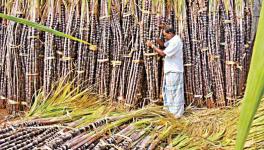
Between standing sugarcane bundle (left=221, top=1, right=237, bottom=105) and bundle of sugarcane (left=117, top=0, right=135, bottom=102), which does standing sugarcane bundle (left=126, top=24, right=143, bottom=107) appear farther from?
standing sugarcane bundle (left=221, top=1, right=237, bottom=105)

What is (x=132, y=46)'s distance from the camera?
640 cm

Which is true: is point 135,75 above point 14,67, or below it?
below

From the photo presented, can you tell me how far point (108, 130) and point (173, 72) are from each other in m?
2.54

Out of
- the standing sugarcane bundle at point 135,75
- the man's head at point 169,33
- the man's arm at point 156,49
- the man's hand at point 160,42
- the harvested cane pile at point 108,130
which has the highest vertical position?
the man's head at point 169,33

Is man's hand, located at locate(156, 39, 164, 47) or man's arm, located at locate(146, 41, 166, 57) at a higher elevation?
man's hand, located at locate(156, 39, 164, 47)

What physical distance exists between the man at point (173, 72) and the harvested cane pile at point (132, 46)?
9.5 inches

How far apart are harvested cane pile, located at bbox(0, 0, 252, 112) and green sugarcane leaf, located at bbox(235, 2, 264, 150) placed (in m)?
6.10

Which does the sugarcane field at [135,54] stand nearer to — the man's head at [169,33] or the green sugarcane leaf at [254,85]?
the man's head at [169,33]

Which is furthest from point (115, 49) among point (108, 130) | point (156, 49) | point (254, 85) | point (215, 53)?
point (254, 85)

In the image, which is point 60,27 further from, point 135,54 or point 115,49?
point 135,54

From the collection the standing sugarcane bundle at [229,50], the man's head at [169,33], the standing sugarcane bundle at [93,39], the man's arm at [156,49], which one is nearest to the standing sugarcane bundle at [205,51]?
the standing sugarcane bundle at [229,50]

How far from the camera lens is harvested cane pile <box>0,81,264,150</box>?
3455 millimetres

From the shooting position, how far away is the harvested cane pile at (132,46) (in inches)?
251

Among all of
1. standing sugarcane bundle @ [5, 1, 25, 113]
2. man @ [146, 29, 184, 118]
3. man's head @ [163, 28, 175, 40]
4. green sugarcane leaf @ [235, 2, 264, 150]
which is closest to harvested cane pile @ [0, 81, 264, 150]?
man @ [146, 29, 184, 118]
